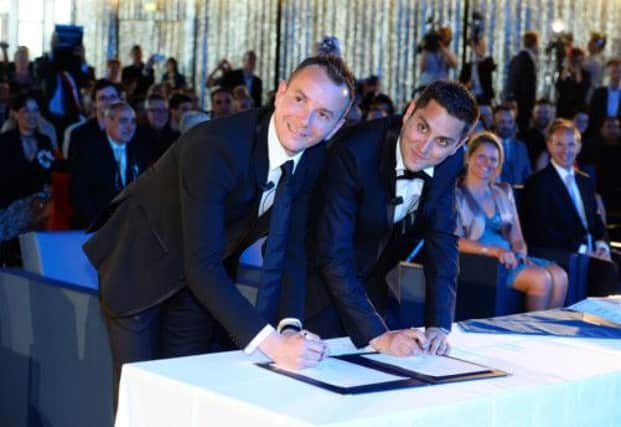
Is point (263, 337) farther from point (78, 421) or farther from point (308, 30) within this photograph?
point (308, 30)

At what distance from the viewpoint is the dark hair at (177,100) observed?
9594mm

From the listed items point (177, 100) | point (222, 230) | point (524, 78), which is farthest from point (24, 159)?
point (524, 78)

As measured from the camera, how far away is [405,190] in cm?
309

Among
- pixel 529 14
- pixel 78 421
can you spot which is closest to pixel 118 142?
pixel 78 421

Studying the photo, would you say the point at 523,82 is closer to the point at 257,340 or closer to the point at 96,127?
the point at 96,127

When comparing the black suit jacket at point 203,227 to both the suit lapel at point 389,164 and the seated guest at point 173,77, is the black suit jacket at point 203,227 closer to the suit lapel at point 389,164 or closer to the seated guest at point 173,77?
the suit lapel at point 389,164

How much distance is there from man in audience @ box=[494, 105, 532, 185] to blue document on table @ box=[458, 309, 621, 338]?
5606 millimetres

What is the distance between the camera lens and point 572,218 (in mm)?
6910

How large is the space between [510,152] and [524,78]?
2770 millimetres

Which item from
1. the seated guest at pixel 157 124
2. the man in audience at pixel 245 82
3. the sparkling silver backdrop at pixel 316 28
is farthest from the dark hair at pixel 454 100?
the sparkling silver backdrop at pixel 316 28

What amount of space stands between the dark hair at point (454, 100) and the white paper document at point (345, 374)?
0.68 meters

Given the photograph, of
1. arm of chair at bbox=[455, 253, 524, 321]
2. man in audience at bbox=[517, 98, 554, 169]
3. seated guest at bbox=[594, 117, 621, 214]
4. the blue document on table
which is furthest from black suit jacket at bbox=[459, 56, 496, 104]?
the blue document on table

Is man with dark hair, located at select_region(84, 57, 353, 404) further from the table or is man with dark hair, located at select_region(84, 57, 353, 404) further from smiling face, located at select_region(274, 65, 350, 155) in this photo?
the table

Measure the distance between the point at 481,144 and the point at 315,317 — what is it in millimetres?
3054
